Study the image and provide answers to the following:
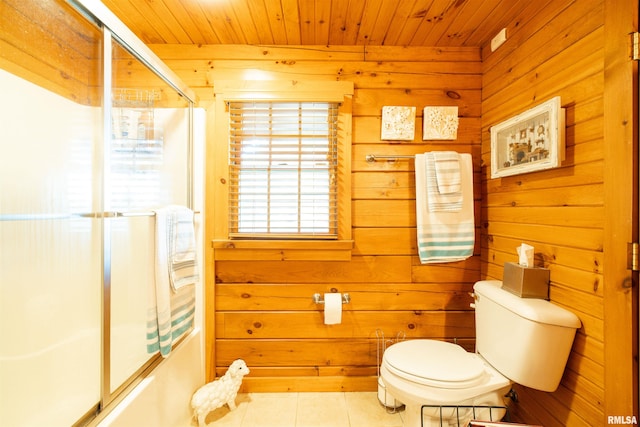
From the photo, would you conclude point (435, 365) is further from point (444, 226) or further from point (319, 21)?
point (319, 21)

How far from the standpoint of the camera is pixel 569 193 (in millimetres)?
1128

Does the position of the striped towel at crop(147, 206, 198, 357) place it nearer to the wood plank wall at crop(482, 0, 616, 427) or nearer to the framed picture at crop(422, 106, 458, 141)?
the framed picture at crop(422, 106, 458, 141)

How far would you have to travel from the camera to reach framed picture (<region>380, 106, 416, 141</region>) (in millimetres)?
1668

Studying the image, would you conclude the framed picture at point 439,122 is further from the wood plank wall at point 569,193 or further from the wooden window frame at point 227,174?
the wooden window frame at point 227,174

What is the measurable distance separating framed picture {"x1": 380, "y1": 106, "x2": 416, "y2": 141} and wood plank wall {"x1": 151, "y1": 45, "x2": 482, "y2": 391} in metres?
0.05

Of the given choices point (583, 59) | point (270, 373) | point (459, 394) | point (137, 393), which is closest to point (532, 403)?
point (459, 394)

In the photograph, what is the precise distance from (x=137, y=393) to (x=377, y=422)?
3.93 feet

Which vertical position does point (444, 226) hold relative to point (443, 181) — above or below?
below

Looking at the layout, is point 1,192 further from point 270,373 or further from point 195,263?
point 270,373

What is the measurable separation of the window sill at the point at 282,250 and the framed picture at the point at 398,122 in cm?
73

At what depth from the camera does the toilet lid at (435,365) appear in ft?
3.78

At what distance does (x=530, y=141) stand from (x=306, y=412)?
6.05 feet

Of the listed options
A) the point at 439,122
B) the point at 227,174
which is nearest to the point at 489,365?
the point at 439,122

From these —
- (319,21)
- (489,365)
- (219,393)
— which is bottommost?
(219,393)
